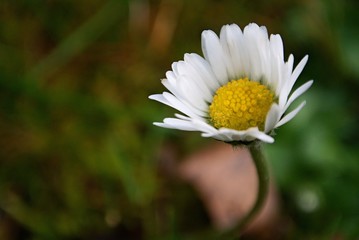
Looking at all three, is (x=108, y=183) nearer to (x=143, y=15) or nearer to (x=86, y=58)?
(x=86, y=58)

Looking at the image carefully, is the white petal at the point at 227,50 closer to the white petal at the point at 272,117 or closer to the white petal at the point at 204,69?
the white petal at the point at 204,69

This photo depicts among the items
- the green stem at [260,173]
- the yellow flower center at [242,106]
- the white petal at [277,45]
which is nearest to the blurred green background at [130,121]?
the green stem at [260,173]

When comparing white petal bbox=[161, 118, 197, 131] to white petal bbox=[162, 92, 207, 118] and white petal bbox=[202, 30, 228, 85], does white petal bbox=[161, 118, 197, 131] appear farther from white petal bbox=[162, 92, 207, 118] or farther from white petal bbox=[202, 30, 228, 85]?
white petal bbox=[202, 30, 228, 85]

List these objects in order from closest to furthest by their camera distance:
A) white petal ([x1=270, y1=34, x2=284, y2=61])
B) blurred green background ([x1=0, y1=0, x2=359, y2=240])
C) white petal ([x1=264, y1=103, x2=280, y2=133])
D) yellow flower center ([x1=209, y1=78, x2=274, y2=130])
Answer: white petal ([x1=264, y1=103, x2=280, y2=133]), white petal ([x1=270, y1=34, x2=284, y2=61]), yellow flower center ([x1=209, y1=78, x2=274, y2=130]), blurred green background ([x1=0, y1=0, x2=359, y2=240])

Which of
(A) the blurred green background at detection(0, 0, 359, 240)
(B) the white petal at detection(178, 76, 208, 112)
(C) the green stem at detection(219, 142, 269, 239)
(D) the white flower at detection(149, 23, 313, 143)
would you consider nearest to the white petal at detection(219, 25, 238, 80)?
(D) the white flower at detection(149, 23, 313, 143)

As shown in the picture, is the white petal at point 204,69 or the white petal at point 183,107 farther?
Result: the white petal at point 204,69

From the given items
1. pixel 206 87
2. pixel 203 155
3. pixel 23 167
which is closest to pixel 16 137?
pixel 23 167
